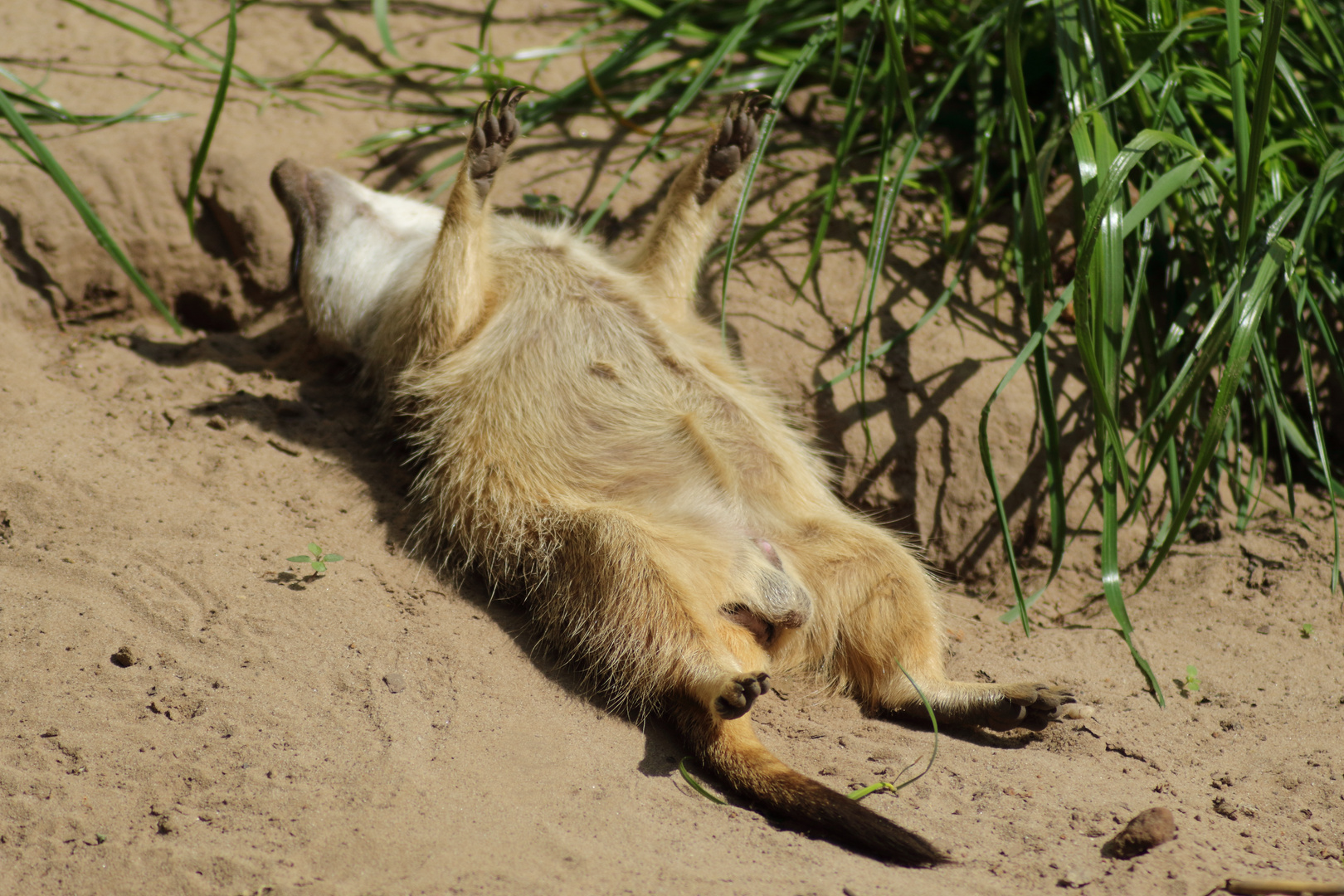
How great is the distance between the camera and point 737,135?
3568mm

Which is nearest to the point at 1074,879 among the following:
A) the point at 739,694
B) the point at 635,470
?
the point at 739,694

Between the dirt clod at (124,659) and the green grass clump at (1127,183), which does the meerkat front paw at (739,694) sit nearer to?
the green grass clump at (1127,183)

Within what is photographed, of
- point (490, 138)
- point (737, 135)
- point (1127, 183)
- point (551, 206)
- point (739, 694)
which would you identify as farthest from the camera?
point (551, 206)

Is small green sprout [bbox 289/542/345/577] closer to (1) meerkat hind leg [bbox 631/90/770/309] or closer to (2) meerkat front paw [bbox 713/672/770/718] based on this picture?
(2) meerkat front paw [bbox 713/672/770/718]

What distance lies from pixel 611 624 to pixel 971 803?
1.04 metres

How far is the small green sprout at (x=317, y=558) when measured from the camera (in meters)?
2.65

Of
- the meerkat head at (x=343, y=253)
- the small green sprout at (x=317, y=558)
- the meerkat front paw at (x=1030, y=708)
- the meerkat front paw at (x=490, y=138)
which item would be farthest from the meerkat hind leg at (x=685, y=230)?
the meerkat front paw at (x=1030, y=708)

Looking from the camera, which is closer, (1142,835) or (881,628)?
(1142,835)

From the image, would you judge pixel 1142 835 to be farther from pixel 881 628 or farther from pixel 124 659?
pixel 124 659

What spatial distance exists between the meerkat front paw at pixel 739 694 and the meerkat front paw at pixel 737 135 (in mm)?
2068

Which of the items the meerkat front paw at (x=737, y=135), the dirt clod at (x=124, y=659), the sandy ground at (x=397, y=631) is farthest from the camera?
the meerkat front paw at (x=737, y=135)

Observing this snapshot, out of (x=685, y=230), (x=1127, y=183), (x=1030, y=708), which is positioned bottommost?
(x=1030, y=708)

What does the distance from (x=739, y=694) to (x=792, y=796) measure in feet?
0.90

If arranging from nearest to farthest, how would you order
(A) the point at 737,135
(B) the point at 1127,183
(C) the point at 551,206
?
(B) the point at 1127,183, (A) the point at 737,135, (C) the point at 551,206
